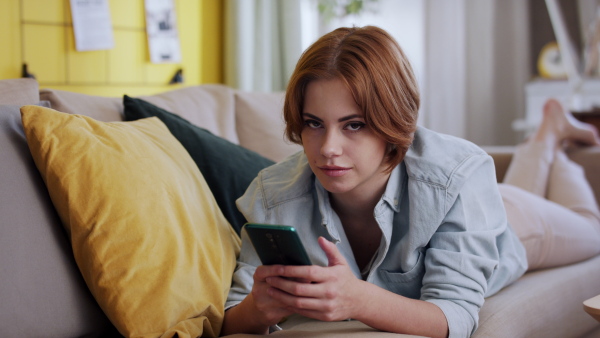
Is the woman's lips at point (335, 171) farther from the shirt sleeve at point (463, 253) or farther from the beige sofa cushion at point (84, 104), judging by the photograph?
the beige sofa cushion at point (84, 104)

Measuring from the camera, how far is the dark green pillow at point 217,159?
144cm

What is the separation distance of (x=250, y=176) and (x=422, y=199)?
0.48m

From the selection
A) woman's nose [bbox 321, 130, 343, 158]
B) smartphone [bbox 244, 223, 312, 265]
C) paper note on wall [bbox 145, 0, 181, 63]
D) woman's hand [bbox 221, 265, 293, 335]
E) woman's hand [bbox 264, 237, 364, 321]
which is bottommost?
woman's hand [bbox 221, 265, 293, 335]

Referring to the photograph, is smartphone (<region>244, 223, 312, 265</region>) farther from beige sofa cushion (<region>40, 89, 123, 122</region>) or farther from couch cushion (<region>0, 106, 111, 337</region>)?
beige sofa cushion (<region>40, 89, 123, 122</region>)

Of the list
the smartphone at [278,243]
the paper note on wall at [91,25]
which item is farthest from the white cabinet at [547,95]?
the smartphone at [278,243]

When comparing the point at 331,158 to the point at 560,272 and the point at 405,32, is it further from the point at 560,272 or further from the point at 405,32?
the point at 405,32

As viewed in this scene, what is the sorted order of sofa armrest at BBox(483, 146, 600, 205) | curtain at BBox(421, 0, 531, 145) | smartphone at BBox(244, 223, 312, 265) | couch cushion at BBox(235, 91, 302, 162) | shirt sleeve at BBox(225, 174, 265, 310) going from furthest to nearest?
curtain at BBox(421, 0, 531, 145)
sofa armrest at BBox(483, 146, 600, 205)
couch cushion at BBox(235, 91, 302, 162)
shirt sleeve at BBox(225, 174, 265, 310)
smartphone at BBox(244, 223, 312, 265)

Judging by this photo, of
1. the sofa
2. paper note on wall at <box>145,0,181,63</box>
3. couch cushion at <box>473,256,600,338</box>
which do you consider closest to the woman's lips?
the sofa

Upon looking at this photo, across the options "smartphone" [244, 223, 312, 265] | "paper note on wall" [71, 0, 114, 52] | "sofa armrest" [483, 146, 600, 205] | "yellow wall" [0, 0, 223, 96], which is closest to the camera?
"smartphone" [244, 223, 312, 265]

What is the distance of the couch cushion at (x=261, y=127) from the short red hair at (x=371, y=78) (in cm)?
80

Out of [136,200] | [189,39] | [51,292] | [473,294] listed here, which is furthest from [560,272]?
[189,39]

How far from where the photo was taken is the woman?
105 centimetres

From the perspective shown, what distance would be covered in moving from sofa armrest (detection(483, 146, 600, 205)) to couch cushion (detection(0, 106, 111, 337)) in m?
1.67

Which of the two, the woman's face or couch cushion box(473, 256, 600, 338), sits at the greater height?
the woman's face
